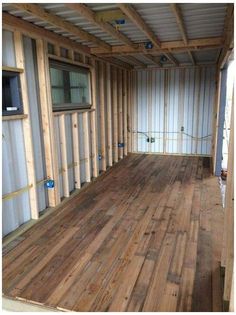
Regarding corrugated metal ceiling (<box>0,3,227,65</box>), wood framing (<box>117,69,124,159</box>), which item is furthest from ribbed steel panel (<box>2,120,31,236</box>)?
wood framing (<box>117,69,124,159</box>)

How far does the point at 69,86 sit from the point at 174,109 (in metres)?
4.21

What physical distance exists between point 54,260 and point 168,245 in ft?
4.39

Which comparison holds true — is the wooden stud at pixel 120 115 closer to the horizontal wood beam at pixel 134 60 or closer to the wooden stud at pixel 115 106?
the wooden stud at pixel 115 106

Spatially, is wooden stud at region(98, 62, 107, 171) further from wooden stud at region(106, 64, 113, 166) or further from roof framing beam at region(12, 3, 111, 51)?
roof framing beam at region(12, 3, 111, 51)

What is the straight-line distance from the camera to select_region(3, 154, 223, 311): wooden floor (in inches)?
88.6

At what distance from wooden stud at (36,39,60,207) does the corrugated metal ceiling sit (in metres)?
0.46

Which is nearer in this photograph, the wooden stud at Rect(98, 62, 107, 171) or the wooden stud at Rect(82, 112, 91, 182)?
the wooden stud at Rect(82, 112, 91, 182)

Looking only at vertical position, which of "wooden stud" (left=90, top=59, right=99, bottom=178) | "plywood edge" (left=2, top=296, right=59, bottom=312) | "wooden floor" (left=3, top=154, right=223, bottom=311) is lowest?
"plywood edge" (left=2, top=296, right=59, bottom=312)

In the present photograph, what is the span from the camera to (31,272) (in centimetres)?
260

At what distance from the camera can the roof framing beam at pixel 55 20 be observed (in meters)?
2.76

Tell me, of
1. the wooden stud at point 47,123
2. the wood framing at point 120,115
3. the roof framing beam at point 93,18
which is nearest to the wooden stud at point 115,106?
the wood framing at point 120,115

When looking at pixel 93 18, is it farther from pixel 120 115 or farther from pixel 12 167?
pixel 120 115

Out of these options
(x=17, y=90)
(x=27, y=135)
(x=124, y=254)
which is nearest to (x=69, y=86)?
(x=17, y=90)

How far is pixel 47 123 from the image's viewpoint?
13.0ft
